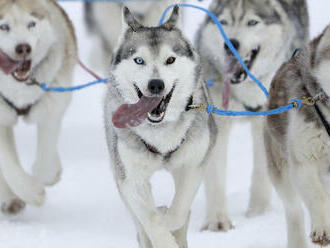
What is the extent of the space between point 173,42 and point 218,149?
1.42 metres

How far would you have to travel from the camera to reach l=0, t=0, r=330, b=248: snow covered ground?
14.2 feet

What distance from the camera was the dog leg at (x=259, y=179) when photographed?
506 centimetres

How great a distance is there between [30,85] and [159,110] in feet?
5.57

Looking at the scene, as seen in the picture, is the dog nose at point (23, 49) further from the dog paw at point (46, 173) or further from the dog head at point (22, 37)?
the dog paw at point (46, 173)

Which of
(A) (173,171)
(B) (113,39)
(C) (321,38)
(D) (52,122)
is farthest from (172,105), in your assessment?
(B) (113,39)

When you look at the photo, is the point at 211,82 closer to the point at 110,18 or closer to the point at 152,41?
the point at 152,41

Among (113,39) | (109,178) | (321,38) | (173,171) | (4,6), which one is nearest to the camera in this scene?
(321,38)

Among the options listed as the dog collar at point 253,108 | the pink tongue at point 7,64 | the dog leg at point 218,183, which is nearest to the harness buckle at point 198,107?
the dog leg at point 218,183

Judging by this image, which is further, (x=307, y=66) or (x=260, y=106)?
(x=260, y=106)

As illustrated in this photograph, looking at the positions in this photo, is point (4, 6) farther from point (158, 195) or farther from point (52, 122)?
point (158, 195)

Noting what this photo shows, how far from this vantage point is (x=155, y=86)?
10.9 ft

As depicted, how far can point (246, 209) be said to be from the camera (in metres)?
5.19

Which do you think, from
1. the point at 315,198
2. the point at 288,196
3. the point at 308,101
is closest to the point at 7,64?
the point at 288,196

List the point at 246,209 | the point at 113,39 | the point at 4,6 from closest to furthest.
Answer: the point at 4,6 → the point at 246,209 → the point at 113,39
